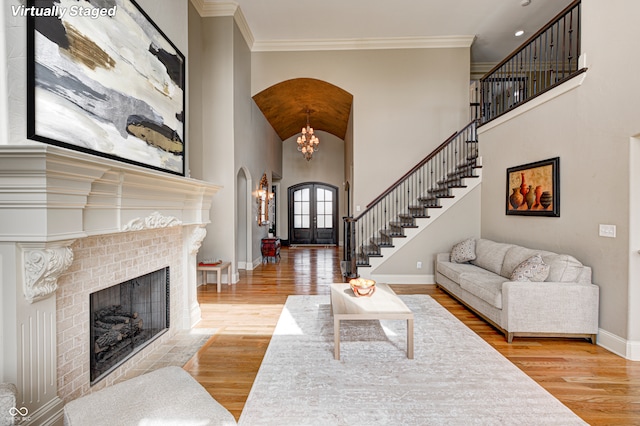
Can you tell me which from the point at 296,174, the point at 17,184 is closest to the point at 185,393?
the point at 17,184

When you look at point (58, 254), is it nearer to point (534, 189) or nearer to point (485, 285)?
point (485, 285)

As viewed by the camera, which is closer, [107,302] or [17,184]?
[17,184]

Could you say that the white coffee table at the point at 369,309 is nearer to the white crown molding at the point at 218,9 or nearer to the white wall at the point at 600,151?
the white wall at the point at 600,151

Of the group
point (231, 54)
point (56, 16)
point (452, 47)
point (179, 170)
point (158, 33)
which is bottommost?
point (179, 170)

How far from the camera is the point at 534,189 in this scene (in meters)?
4.18

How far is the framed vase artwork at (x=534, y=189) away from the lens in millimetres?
3796

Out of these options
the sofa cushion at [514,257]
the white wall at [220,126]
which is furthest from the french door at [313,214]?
the sofa cushion at [514,257]

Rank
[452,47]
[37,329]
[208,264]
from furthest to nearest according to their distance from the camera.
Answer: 1. [452,47]
2. [208,264]
3. [37,329]

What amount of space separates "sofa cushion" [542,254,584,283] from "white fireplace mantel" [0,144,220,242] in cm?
408

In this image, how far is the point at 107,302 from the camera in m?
2.40

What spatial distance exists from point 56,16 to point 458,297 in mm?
5070

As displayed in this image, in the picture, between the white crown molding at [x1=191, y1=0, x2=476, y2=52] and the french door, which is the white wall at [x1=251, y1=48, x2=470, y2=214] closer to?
the white crown molding at [x1=191, y1=0, x2=476, y2=52]

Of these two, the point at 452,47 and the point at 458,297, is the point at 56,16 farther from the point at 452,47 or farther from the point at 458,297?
the point at 452,47

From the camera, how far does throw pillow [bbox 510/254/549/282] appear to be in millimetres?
3297
